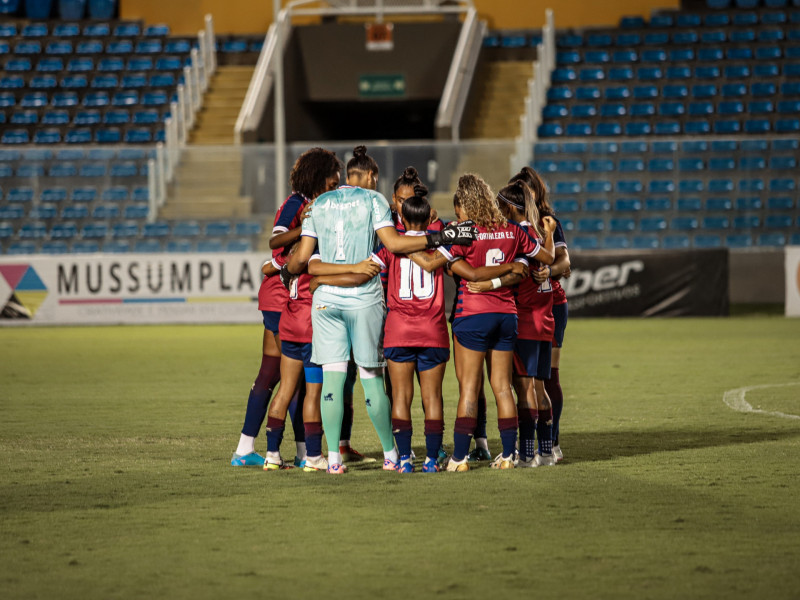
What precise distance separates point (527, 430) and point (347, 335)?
1.30 m

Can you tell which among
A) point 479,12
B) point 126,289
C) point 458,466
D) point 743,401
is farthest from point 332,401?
point 479,12

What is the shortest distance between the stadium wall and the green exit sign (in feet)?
13.0

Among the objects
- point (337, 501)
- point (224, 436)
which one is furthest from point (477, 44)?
point (337, 501)

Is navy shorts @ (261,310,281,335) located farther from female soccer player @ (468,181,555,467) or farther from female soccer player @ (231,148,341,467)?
female soccer player @ (468,181,555,467)

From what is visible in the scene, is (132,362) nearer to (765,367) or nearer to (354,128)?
(765,367)

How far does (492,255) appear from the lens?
24.5 feet

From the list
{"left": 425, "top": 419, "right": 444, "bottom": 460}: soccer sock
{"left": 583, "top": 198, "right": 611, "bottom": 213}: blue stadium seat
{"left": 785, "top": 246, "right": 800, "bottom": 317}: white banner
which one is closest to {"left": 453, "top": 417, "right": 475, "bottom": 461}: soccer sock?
{"left": 425, "top": 419, "right": 444, "bottom": 460}: soccer sock

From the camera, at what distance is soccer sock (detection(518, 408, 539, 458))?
7.64m

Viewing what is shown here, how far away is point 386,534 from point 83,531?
1.55m

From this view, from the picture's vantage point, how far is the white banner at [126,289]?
875 inches

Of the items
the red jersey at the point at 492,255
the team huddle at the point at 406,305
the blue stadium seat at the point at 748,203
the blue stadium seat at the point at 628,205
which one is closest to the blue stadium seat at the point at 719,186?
the blue stadium seat at the point at 748,203

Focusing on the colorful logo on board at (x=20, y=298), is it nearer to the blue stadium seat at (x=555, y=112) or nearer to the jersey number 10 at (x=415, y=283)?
the blue stadium seat at (x=555, y=112)

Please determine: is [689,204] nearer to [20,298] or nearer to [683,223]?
[683,223]

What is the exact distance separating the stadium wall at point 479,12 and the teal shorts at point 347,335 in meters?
26.9
